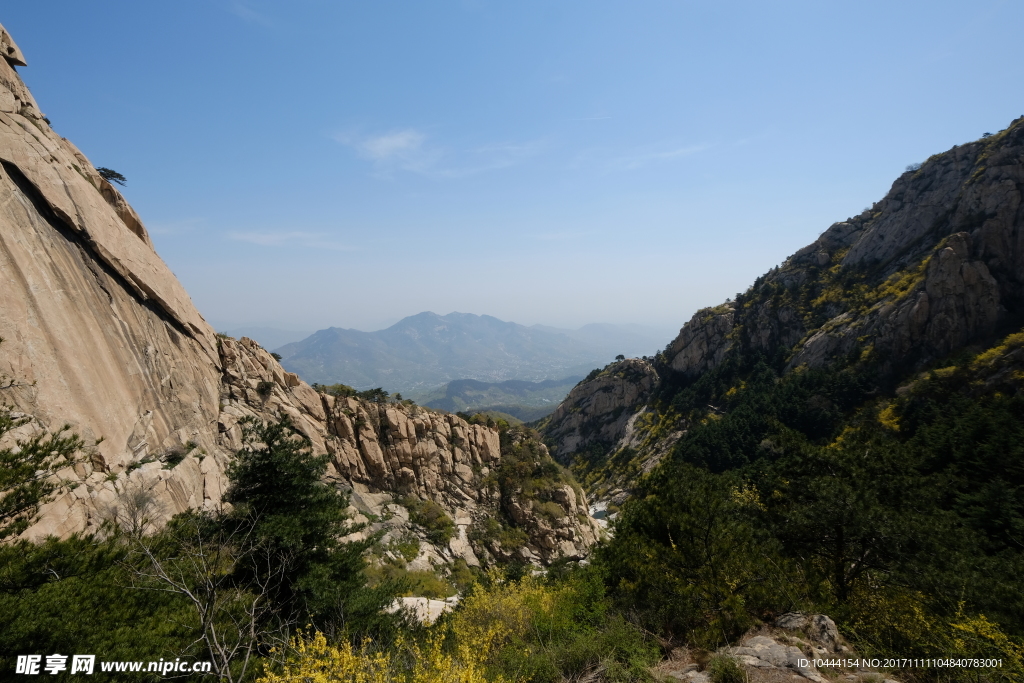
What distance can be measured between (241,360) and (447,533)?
940 inches

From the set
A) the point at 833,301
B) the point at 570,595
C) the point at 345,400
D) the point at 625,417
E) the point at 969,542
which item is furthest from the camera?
the point at 625,417

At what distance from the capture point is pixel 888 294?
7625 cm

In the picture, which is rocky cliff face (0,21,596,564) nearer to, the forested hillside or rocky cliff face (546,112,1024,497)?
the forested hillside

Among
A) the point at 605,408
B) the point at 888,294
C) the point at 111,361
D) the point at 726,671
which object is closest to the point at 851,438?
the point at 726,671

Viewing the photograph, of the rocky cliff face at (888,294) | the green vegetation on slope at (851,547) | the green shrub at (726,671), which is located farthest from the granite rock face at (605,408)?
the green shrub at (726,671)

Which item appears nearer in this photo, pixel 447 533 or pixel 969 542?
pixel 969 542

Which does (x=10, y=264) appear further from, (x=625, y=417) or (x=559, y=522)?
(x=625, y=417)

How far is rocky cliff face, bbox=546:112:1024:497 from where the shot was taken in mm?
61344

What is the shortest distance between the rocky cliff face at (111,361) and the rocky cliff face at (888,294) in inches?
2821

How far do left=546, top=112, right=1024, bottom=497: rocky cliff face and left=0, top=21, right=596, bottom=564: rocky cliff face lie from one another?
71.7 meters

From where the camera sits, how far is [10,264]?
19672 mm

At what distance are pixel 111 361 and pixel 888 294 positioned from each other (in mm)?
107527

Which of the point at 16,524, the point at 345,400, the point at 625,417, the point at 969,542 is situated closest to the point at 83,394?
the point at 16,524

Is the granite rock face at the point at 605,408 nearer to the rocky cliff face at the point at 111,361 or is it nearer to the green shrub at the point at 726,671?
the rocky cliff face at the point at 111,361
